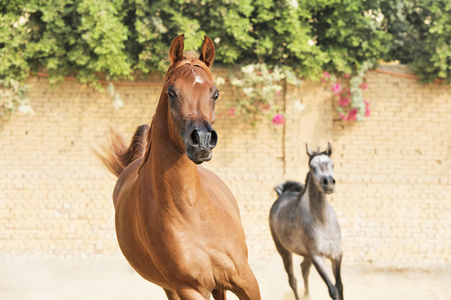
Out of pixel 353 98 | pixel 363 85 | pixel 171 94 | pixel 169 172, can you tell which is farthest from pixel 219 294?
pixel 363 85

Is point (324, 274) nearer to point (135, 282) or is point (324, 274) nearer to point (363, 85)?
point (135, 282)

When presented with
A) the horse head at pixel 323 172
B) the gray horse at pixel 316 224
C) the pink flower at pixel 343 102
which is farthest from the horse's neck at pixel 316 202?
the pink flower at pixel 343 102

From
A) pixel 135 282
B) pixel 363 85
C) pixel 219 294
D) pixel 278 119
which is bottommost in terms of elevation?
pixel 135 282

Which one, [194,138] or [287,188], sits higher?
[194,138]

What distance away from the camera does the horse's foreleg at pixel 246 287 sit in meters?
4.04

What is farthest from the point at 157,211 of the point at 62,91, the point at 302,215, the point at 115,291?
the point at 62,91

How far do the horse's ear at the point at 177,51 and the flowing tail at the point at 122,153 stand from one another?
306 centimetres

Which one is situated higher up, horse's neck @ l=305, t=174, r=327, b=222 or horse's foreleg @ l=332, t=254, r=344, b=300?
horse's neck @ l=305, t=174, r=327, b=222

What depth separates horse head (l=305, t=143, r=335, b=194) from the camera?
305 inches

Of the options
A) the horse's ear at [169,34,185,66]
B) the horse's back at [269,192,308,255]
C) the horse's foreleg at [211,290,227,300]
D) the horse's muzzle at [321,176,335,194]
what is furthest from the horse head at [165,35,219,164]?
the horse's back at [269,192,308,255]

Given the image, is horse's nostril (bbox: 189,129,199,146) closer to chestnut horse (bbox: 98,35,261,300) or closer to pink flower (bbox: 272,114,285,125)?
chestnut horse (bbox: 98,35,261,300)

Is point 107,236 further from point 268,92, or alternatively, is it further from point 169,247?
point 169,247

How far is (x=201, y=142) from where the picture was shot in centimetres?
313

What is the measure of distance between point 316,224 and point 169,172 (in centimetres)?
469
